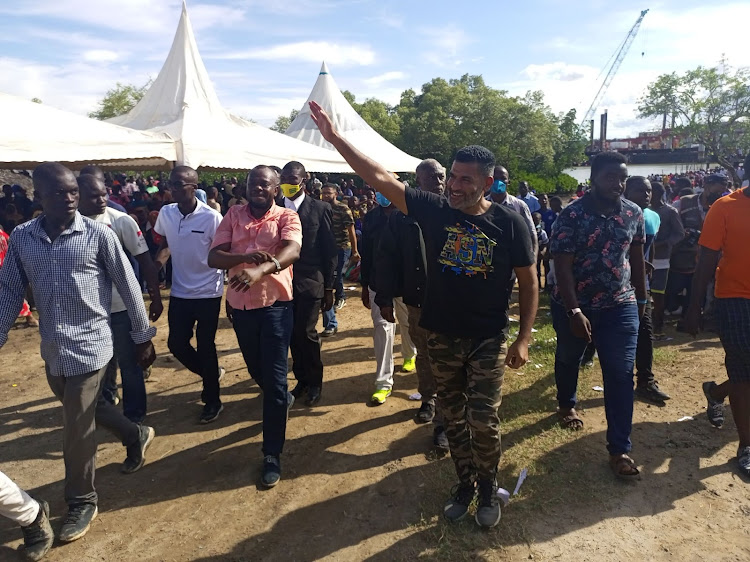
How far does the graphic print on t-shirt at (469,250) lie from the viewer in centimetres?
265

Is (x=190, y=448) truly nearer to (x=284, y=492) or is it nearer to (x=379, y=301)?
(x=284, y=492)

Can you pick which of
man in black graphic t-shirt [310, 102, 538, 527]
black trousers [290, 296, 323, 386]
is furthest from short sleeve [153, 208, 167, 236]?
man in black graphic t-shirt [310, 102, 538, 527]

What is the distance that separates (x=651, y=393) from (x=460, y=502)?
2577 mm

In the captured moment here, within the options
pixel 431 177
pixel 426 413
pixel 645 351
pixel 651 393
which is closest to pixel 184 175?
pixel 431 177

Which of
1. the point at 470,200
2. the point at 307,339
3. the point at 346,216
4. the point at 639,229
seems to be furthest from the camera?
the point at 346,216

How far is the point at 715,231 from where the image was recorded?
3.41 m

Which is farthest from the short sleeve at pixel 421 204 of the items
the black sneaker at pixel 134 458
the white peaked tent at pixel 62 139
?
the white peaked tent at pixel 62 139

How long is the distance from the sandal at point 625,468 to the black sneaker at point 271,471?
7.52 feet

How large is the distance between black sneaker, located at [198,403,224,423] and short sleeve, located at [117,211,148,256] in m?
1.49

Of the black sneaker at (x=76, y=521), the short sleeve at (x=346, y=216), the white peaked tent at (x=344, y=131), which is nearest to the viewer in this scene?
the black sneaker at (x=76, y=521)

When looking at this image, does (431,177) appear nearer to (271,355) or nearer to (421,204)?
(421,204)

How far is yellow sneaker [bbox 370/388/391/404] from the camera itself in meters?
4.52

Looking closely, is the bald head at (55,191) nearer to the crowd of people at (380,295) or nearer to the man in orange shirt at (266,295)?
the crowd of people at (380,295)

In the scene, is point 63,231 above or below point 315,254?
A: above
